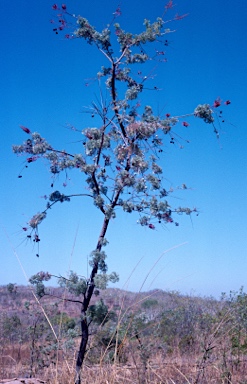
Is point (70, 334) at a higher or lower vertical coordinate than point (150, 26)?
lower

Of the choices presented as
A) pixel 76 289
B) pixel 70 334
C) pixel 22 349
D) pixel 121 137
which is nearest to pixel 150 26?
pixel 121 137

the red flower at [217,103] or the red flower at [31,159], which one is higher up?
the red flower at [217,103]

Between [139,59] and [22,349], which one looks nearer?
[139,59]

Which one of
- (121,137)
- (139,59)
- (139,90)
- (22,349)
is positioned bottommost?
(22,349)

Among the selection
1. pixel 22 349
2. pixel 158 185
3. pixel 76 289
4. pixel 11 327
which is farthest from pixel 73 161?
pixel 11 327

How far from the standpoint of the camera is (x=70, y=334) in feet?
14.9

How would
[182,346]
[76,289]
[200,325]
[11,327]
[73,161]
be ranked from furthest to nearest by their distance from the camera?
[11,327] < [200,325] < [182,346] < [73,161] < [76,289]

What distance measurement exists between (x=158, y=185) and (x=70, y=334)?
1791 millimetres

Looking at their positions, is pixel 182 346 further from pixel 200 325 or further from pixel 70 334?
pixel 70 334

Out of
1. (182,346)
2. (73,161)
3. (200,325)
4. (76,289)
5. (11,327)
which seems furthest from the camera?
(11,327)

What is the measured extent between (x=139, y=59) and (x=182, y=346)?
26.4ft

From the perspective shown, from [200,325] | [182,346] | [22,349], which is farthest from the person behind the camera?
[22,349]

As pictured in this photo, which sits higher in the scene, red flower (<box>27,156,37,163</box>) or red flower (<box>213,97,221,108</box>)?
red flower (<box>213,97,221,108</box>)

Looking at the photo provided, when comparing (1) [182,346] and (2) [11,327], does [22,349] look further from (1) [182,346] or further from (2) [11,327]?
(1) [182,346]
